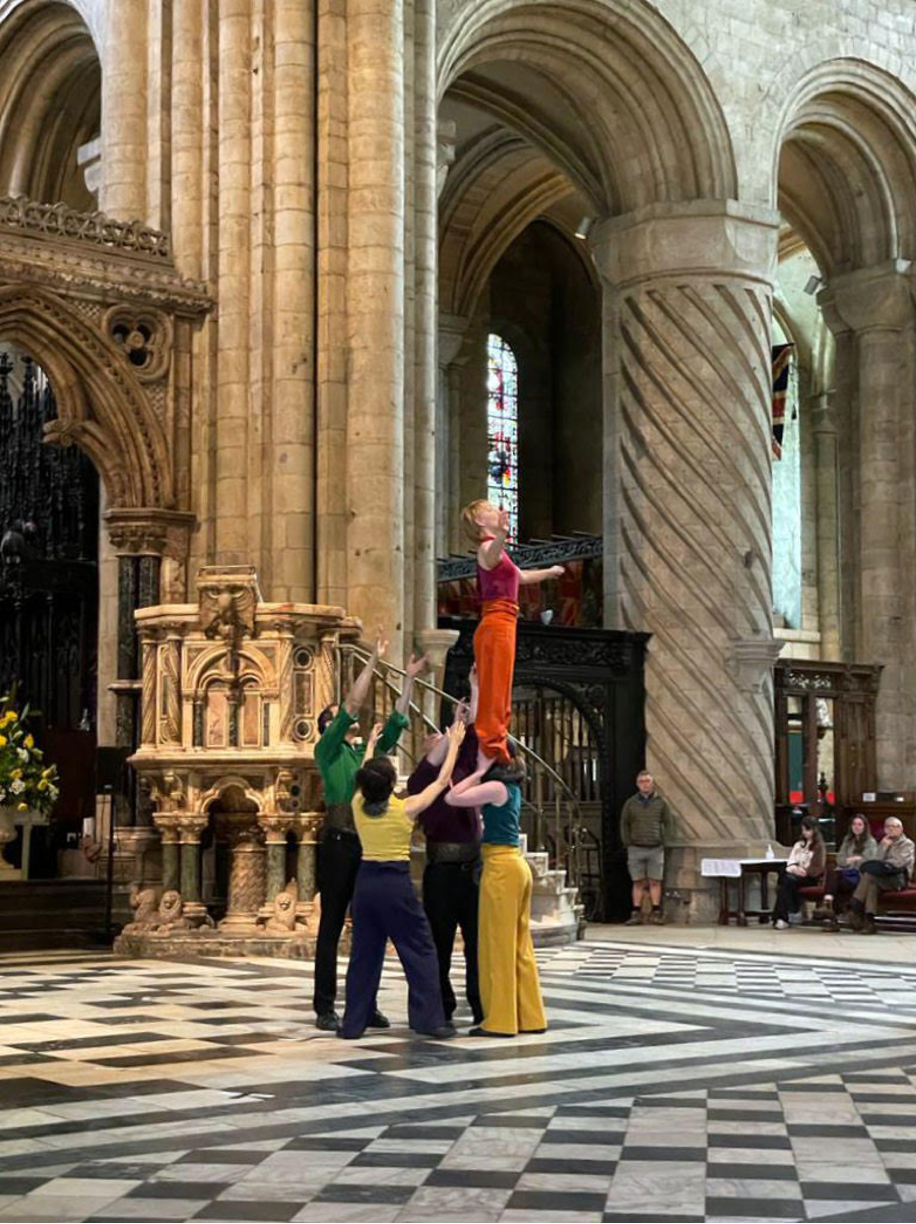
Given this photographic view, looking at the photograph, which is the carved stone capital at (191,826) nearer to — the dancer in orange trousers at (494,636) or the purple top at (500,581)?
the dancer in orange trousers at (494,636)

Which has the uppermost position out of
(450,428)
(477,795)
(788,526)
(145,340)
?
(450,428)

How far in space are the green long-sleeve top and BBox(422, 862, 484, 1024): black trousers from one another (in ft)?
2.08

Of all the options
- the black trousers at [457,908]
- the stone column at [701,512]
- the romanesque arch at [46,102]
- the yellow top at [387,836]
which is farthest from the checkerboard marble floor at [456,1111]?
the romanesque arch at [46,102]

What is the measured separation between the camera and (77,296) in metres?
16.5

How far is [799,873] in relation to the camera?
19.0 meters

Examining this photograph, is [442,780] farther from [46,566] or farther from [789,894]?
[46,566]

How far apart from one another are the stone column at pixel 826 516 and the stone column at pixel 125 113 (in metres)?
19.5

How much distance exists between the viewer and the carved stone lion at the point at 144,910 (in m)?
14.1

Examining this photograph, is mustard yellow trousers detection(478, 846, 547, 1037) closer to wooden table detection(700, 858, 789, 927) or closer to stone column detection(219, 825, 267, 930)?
stone column detection(219, 825, 267, 930)

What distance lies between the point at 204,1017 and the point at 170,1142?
11.7ft

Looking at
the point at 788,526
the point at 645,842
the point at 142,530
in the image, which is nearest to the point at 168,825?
the point at 142,530

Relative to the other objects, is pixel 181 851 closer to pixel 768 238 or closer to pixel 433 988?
pixel 433 988

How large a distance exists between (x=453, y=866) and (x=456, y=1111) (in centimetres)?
243

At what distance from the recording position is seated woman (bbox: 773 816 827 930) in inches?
744
